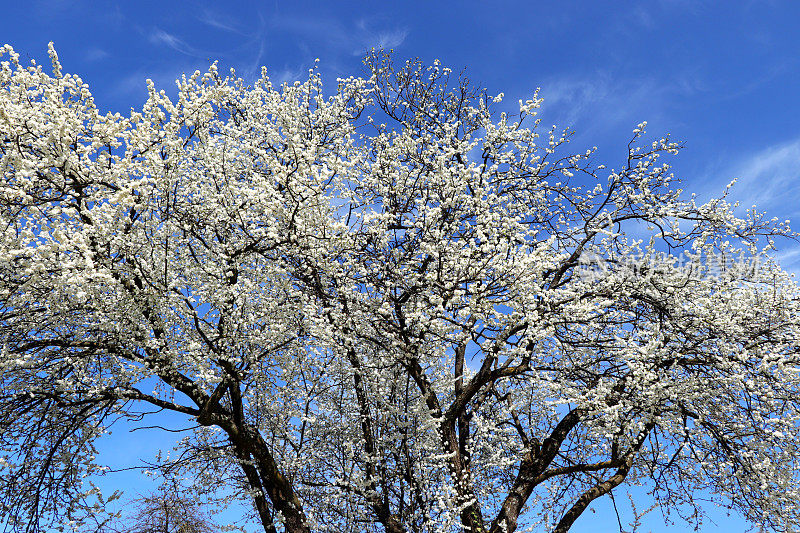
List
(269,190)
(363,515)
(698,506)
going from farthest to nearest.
Answer: (698,506) < (363,515) < (269,190)

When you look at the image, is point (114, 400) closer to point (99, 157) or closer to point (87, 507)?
Result: point (87, 507)

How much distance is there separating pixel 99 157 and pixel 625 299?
29.3ft

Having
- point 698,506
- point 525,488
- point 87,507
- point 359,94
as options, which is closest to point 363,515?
point 525,488

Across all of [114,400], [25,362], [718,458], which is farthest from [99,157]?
[718,458]

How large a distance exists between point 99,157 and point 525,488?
9.52 m

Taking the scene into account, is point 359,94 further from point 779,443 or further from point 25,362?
point 779,443

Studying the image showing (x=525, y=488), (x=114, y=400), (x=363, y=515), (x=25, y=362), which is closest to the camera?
(x=25, y=362)

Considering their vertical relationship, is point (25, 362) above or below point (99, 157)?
below

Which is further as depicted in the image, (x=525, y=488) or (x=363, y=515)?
(x=525, y=488)

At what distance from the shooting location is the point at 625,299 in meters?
9.96

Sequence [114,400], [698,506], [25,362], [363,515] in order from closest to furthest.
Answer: [25,362] → [114,400] → [363,515] → [698,506]

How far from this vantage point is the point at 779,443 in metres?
9.52

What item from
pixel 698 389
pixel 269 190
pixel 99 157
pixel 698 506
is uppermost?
pixel 99 157

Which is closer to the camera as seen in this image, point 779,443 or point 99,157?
point 99,157
